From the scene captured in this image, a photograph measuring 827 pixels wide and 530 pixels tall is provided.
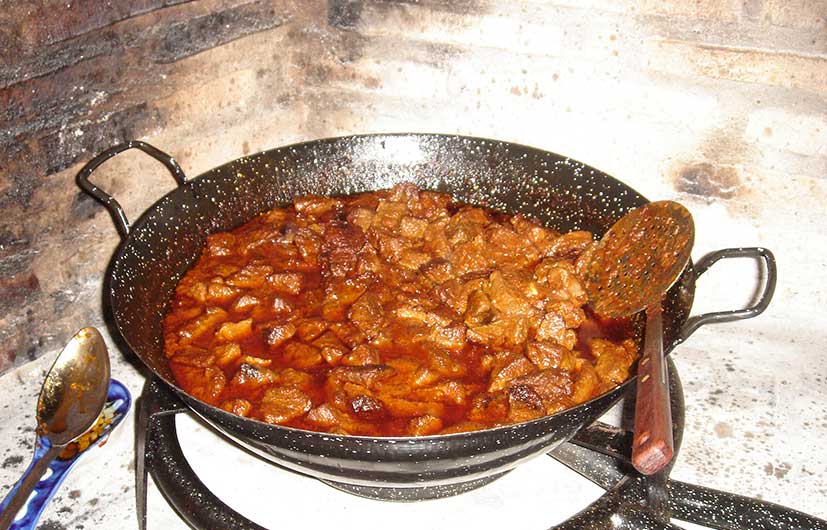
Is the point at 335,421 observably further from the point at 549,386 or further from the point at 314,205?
the point at 314,205

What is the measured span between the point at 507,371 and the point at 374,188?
4.62 ft

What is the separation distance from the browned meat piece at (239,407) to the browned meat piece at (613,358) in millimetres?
1143

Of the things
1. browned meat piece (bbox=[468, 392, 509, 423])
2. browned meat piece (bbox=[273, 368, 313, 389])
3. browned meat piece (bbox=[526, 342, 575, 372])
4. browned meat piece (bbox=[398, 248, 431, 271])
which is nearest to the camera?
browned meat piece (bbox=[468, 392, 509, 423])

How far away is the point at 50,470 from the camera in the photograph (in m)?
2.71

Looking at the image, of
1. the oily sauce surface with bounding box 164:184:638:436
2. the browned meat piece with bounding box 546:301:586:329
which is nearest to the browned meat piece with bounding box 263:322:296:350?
the oily sauce surface with bounding box 164:184:638:436

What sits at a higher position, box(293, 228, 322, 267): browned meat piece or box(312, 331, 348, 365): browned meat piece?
box(293, 228, 322, 267): browned meat piece

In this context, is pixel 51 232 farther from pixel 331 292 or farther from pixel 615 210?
pixel 615 210

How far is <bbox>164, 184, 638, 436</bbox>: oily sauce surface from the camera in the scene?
220 cm

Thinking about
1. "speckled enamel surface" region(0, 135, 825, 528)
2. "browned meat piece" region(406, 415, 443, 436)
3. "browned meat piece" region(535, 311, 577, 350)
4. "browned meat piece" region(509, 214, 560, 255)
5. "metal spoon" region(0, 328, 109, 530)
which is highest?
"browned meat piece" region(509, 214, 560, 255)

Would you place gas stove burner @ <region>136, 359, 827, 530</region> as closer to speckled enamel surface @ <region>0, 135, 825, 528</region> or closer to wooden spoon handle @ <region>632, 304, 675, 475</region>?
speckled enamel surface @ <region>0, 135, 825, 528</region>

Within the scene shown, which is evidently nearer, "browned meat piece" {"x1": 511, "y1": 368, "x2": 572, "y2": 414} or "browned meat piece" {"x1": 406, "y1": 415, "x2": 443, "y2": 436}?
"browned meat piece" {"x1": 406, "y1": 415, "x2": 443, "y2": 436}

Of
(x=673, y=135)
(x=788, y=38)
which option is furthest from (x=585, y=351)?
(x=788, y=38)

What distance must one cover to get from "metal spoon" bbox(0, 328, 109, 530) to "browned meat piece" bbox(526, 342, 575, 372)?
59.1 inches

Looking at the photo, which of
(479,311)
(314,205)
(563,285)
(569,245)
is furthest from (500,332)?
(314,205)
